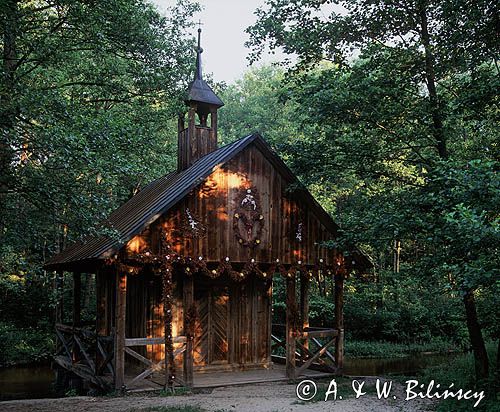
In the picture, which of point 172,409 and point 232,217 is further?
point 232,217

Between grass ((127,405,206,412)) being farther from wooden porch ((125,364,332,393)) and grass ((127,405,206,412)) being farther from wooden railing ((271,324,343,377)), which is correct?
wooden railing ((271,324,343,377))

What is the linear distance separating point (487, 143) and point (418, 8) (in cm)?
335

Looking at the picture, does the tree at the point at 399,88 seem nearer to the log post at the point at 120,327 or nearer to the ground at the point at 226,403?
the ground at the point at 226,403

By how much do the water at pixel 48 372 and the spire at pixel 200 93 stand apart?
9151mm

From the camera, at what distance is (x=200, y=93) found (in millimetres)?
16094

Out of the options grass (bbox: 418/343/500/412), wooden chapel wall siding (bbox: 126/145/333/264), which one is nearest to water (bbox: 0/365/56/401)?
wooden chapel wall siding (bbox: 126/145/333/264)

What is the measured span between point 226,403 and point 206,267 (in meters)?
3.13

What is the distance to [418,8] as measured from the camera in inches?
474

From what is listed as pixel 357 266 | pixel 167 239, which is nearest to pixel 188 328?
pixel 167 239

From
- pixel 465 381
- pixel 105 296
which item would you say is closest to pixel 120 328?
pixel 105 296

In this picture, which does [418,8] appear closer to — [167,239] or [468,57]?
[468,57]

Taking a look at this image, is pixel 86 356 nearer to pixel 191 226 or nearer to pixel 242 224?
pixel 191 226
